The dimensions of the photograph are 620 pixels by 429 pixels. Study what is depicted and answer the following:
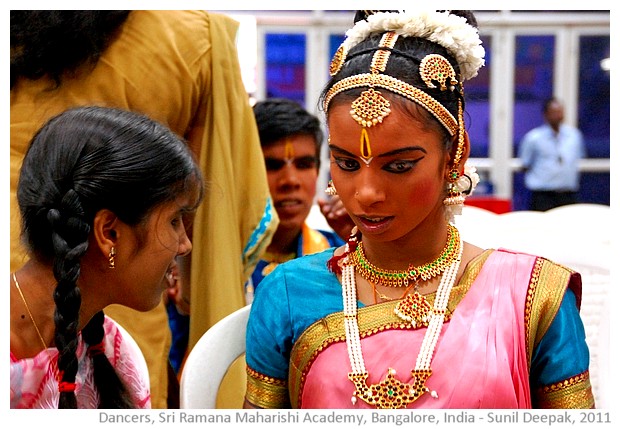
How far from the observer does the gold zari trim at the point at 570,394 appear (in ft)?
4.66

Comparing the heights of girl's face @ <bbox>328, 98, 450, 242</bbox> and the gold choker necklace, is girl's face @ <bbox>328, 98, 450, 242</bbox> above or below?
above

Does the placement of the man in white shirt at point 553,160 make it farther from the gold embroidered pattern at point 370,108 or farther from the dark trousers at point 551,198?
the gold embroidered pattern at point 370,108

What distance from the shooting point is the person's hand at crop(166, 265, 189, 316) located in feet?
6.89

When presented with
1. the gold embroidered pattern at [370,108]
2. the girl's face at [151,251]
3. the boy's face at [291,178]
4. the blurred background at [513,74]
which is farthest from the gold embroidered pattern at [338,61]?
the blurred background at [513,74]

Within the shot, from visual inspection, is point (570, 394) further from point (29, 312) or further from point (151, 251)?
point (29, 312)

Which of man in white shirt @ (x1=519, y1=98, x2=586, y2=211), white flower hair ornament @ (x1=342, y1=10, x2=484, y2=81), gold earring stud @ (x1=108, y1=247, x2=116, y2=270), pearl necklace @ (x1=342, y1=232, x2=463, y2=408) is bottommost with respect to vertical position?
man in white shirt @ (x1=519, y1=98, x2=586, y2=211)

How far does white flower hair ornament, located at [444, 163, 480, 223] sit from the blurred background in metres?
7.99

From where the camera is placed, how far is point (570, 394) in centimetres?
142

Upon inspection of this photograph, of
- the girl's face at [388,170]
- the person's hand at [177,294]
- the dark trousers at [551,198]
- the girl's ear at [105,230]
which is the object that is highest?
the girl's face at [388,170]

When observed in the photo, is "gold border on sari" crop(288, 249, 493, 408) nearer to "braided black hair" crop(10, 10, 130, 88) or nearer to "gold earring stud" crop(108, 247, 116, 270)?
"gold earring stud" crop(108, 247, 116, 270)

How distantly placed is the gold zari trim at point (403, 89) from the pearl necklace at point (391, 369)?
1.01 feet

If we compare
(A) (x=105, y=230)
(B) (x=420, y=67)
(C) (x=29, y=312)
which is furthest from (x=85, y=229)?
(B) (x=420, y=67)

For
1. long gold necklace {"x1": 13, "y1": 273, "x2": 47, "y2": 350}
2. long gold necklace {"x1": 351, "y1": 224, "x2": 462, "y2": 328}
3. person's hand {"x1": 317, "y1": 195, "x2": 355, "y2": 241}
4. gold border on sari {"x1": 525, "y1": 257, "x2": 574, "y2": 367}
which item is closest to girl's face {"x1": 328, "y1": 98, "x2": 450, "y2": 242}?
long gold necklace {"x1": 351, "y1": 224, "x2": 462, "y2": 328}

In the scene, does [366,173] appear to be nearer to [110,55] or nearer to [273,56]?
[110,55]
